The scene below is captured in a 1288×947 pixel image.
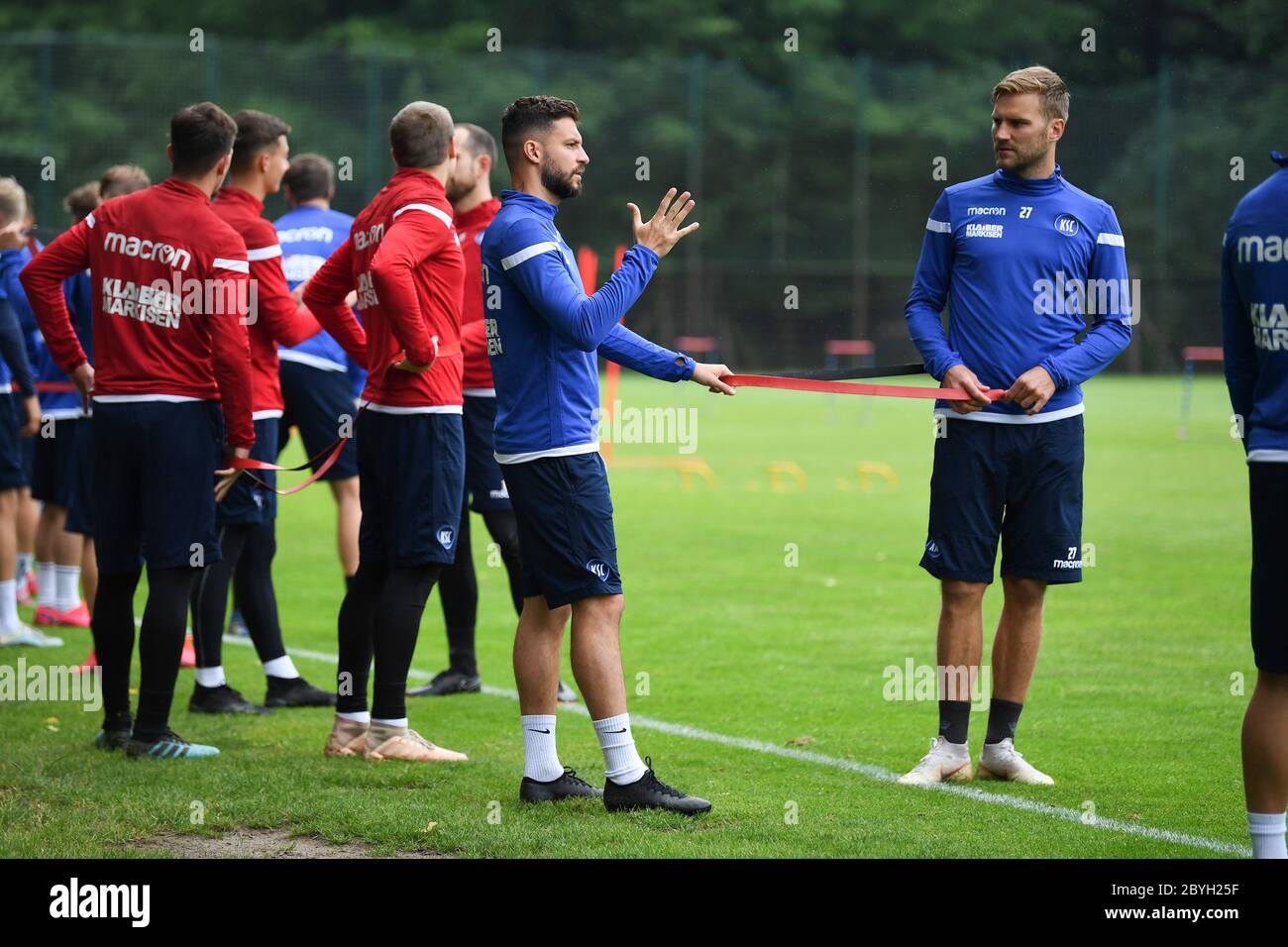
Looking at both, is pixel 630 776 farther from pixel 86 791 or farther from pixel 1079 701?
pixel 1079 701

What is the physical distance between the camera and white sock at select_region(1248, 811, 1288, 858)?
4219 mm

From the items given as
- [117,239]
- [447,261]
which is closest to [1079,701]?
[447,261]

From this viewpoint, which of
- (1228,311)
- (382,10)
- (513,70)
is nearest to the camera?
(1228,311)

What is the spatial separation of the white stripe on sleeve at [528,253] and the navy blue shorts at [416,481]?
1.04m

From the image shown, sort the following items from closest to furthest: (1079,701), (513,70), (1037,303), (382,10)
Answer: (1037,303), (1079,701), (513,70), (382,10)

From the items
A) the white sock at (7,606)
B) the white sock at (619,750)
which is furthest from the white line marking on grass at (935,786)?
the white sock at (7,606)

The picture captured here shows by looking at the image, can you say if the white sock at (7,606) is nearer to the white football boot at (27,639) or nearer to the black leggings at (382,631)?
the white football boot at (27,639)

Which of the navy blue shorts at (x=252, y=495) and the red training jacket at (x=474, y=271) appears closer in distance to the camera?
the navy blue shorts at (x=252, y=495)

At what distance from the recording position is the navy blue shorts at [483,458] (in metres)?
7.19

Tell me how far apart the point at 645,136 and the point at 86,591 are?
25.5m

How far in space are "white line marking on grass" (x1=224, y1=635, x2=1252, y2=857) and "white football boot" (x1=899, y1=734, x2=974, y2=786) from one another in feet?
0.14

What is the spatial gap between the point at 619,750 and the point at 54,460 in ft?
16.9

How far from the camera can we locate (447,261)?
6016 mm

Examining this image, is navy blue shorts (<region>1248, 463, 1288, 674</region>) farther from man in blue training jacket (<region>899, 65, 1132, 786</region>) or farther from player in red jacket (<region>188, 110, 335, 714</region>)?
player in red jacket (<region>188, 110, 335, 714</region>)
